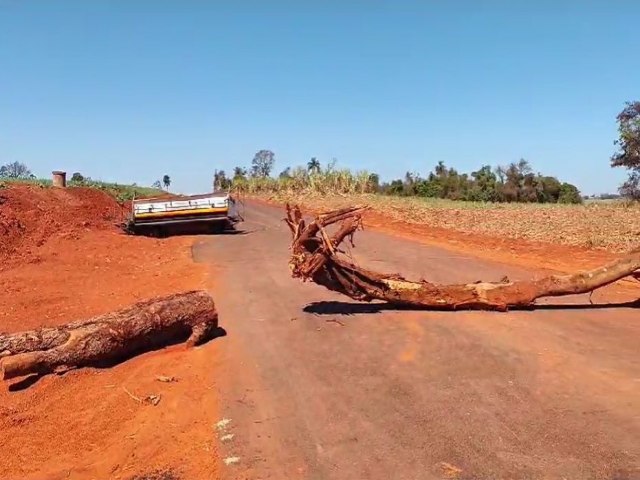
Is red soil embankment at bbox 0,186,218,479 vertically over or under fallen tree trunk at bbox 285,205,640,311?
under

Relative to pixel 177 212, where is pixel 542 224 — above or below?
below

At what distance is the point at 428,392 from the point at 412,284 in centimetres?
304

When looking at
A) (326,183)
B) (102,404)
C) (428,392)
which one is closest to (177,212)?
(102,404)

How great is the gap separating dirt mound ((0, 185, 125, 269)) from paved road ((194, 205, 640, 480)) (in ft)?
31.9

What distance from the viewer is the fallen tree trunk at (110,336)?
682 centimetres

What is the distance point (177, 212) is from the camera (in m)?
21.4

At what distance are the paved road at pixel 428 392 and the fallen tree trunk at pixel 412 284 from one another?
0.21 metres

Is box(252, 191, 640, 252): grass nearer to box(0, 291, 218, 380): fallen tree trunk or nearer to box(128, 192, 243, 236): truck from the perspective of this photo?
A: box(128, 192, 243, 236): truck

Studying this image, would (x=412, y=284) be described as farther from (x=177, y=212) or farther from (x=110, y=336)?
(x=177, y=212)

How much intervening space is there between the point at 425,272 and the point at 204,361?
5750mm

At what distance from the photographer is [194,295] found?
307 inches

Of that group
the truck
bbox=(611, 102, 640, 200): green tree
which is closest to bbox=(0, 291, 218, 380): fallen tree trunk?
the truck

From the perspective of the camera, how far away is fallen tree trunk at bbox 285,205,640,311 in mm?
8383

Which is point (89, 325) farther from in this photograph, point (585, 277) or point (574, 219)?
point (574, 219)
